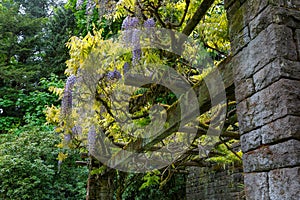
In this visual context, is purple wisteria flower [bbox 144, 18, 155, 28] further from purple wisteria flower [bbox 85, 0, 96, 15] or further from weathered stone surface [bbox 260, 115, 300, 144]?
weathered stone surface [bbox 260, 115, 300, 144]

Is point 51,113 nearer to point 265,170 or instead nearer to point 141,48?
point 141,48

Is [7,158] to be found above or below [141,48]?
below

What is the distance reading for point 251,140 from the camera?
1.45 metres

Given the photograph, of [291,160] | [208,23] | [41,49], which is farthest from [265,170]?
[41,49]

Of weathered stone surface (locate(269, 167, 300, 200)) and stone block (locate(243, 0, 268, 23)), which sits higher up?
stone block (locate(243, 0, 268, 23))

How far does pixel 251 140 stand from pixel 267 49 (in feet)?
1.32

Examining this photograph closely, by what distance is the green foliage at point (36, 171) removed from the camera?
5.74 m

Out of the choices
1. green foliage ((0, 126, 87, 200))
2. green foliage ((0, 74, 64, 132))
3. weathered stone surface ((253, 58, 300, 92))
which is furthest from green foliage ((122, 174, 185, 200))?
weathered stone surface ((253, 58, 300, 92))

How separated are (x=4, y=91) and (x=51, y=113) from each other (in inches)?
277

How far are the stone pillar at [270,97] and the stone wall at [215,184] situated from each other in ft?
13.0

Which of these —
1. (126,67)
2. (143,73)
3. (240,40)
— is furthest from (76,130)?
(240,40)

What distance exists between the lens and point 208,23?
9.66 feet

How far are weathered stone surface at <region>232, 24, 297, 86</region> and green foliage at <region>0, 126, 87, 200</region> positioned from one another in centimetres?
514

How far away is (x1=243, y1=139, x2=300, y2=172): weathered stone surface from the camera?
1219 millimetres
